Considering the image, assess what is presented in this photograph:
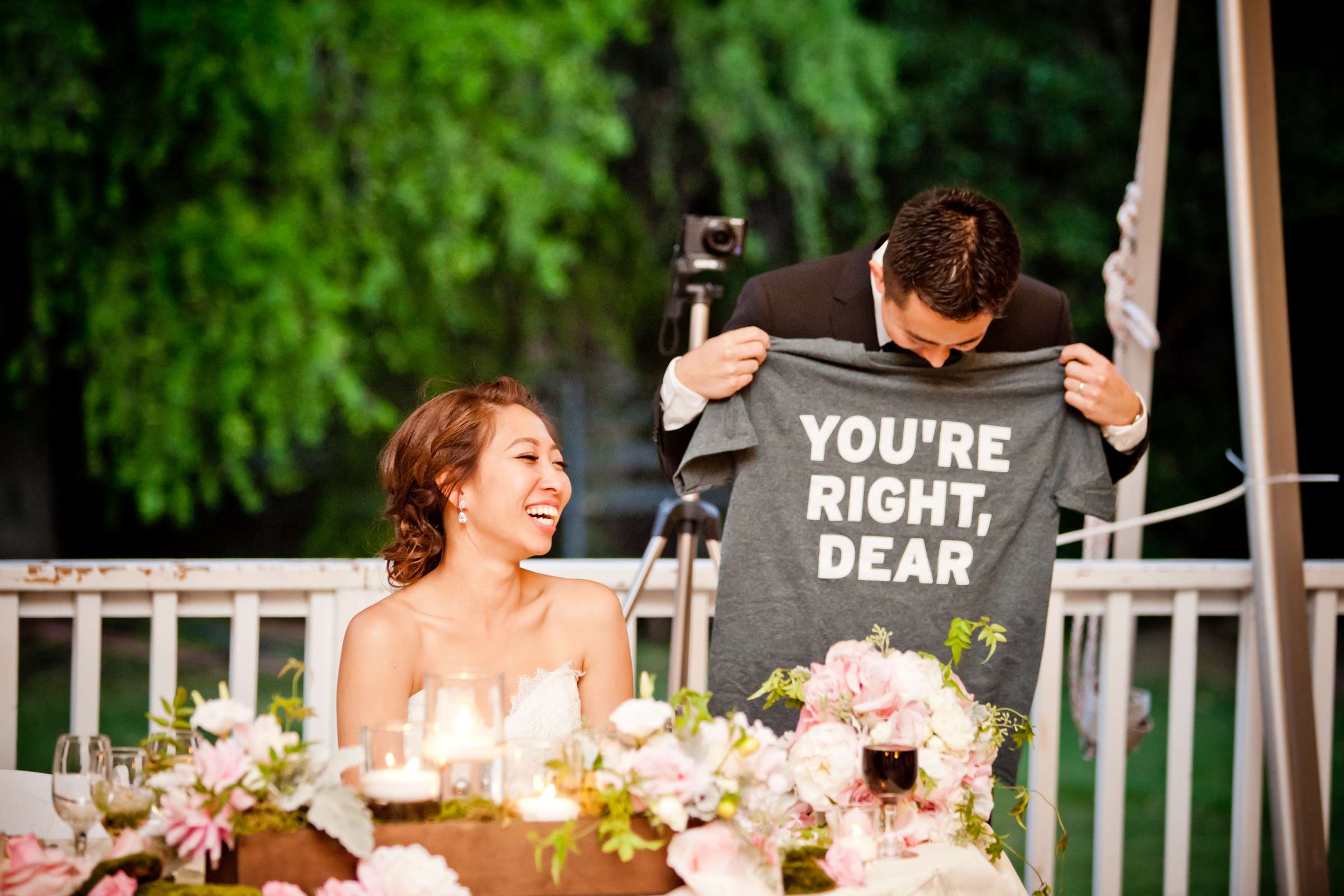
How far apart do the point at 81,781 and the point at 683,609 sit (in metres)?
1.35

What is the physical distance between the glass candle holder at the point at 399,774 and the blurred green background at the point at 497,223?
142 inches

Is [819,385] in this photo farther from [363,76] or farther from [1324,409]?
[1324,409]

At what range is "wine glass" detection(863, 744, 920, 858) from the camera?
55.5 inches

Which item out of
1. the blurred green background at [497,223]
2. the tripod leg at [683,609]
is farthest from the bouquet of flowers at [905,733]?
the blurred green background at [497,223]

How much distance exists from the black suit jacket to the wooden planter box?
1019 mm

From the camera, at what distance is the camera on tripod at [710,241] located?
8.33 feet

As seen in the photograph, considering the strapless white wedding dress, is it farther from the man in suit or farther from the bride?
the man in suit

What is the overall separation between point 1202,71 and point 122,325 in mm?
6403

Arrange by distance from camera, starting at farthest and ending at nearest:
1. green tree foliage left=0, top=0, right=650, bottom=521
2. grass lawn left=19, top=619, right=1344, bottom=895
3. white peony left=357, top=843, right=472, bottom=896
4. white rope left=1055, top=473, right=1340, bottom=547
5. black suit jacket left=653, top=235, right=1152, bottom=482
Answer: green tree foliage left=0, top=0, right=650, bottom=521, grass lawn left=19, top=619, right=1344, bottom=895, white rope left=1055, top=473, right=1340, bottom=547, black suit jacket left=653, top=235, right=1152, bottom=482, white peony left=357, top=843, right=472, bottom=896

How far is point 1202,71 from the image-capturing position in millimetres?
7707

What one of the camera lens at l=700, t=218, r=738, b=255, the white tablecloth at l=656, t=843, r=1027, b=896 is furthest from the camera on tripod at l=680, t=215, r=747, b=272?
the white tablecloth at l=656, t=843, r=1027, b=896

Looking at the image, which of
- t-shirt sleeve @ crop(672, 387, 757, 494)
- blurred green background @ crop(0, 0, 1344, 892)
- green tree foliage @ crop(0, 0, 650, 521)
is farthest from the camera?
blurred green background @ crop(0, 0, 1344, 892)

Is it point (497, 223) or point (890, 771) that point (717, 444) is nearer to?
point (890, 771)

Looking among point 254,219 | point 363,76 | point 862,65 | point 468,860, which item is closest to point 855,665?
point 468,860
